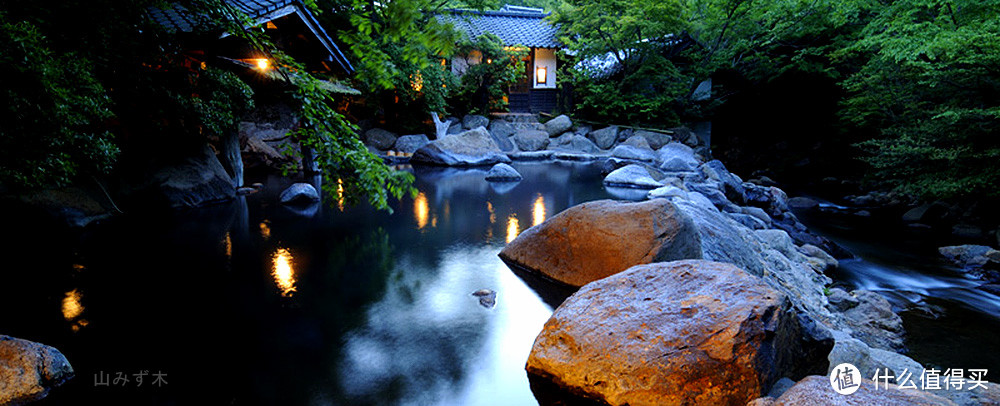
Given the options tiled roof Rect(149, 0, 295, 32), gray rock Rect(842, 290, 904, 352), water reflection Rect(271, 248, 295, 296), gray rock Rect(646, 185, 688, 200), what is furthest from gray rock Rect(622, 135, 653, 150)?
water reflection Rect(271, 248, 295, 296)

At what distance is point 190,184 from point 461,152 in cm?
905

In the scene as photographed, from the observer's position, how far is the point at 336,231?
7445 mm

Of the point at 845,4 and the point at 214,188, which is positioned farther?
the point at 845,4

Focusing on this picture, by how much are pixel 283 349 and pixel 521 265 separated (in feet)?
9.61

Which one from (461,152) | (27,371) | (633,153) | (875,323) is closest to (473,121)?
(461,152)

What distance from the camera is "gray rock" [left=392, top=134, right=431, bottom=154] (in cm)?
1847

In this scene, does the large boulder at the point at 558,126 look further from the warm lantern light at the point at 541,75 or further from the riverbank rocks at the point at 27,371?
the riverbank rocks at the point at 27,371

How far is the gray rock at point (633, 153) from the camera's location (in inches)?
705

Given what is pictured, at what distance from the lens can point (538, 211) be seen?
9.06 metres

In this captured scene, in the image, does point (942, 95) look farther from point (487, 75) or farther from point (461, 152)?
point (487, 75)

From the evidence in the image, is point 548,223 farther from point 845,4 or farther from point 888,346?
point 845,4

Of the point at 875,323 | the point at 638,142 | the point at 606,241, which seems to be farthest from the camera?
the point at 638,142

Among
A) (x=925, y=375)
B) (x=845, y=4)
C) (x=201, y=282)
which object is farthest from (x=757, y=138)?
(x=201, y=282)

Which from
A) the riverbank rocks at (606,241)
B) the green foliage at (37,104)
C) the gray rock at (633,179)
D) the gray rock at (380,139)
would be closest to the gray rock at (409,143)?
the gray rock at (380,139)
